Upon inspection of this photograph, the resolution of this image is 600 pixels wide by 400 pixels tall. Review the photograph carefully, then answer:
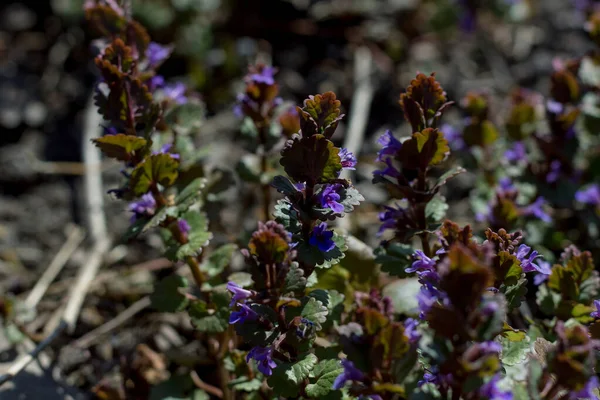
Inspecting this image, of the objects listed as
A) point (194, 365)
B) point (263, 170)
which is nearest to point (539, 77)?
point (263, 170)

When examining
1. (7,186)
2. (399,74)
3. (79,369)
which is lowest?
(79,369)

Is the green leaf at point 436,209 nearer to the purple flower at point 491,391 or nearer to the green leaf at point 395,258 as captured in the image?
the green leaf at point 395,258

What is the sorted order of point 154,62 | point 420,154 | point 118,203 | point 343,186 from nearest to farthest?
point 343,186, point 420,154, point 154,62, point 118,203

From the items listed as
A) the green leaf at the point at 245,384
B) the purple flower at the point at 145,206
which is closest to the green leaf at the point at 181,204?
the purple flower at the point at 145,206

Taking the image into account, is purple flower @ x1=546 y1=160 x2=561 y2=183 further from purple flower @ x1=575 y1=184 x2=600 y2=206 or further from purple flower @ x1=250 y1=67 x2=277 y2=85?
purple flower @ x1=250 y1=67 x2=277 y2=85

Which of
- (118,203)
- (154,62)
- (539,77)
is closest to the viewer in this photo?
(154,62)

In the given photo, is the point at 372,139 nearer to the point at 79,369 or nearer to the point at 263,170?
the point at 263,170

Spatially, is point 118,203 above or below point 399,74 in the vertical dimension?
below
